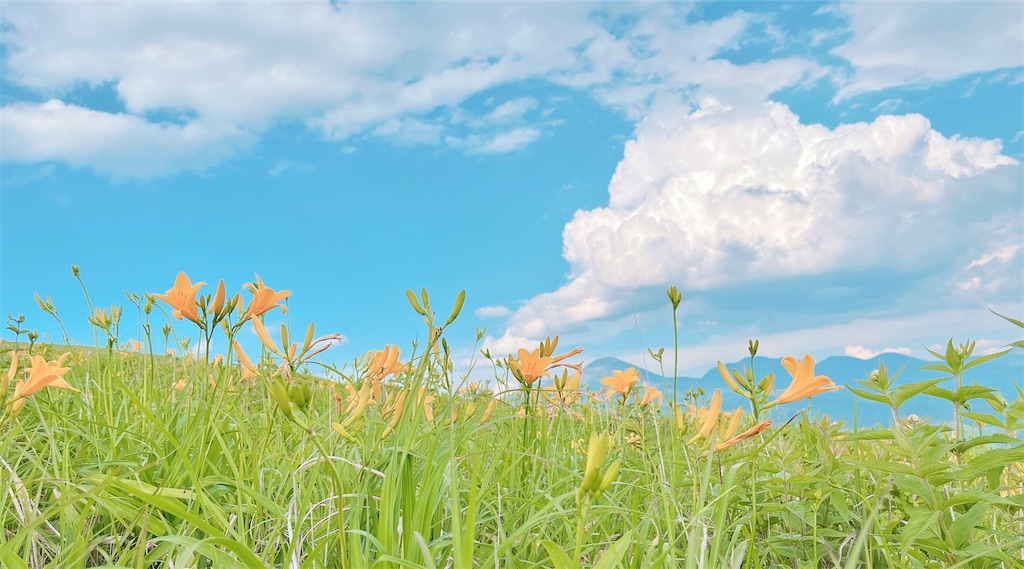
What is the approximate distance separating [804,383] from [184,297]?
1974 millimetres

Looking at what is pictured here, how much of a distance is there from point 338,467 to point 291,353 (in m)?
0.39

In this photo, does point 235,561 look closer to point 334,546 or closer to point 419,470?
point 334,546

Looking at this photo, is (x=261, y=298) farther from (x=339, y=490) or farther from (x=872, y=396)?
(x=872, y=396)

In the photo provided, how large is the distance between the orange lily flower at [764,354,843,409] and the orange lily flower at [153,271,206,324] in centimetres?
184

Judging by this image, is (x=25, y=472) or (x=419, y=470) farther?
(x=25, y=472)

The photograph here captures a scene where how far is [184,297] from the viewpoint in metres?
2.42

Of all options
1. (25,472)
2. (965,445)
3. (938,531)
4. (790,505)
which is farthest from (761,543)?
(25,472)

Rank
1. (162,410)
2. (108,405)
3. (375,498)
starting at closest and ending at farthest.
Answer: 1. (375,498)
2. (162,410)
3. (108,405)

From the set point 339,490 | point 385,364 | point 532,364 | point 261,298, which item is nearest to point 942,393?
point 532,364

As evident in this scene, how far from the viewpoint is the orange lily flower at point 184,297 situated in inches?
94.8

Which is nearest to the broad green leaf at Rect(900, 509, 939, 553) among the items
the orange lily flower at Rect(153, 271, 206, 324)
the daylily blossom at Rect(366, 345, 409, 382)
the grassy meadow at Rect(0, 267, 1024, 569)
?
the grassy meadow at Rect(0, 267, 1024, 569)

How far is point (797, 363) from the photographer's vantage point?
6.61 ft

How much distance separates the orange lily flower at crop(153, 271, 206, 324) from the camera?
2.41 meters

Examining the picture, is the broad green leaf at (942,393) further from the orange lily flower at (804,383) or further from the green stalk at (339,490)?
the green stalk at (339,490)
